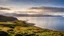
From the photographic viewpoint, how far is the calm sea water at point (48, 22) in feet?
6.63

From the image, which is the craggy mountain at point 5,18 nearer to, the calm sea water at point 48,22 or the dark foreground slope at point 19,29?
the dark foreground slope at point 19,29

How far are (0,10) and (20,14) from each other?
27 centimetres

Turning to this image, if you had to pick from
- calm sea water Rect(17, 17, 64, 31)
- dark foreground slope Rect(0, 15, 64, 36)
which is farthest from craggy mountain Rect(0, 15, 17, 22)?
calm sea water Rect(17, 17, 64, 31)

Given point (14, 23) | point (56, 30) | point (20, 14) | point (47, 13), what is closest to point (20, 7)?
point (20, 14)

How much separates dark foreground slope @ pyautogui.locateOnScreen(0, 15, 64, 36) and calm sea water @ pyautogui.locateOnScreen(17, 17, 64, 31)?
0.16 ft

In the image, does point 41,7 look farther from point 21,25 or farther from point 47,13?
point 21,25

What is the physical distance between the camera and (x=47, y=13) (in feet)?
6.75

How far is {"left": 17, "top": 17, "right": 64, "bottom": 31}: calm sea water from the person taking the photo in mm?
2021

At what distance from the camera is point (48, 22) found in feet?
6.68

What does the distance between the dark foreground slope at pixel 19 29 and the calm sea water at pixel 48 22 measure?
5 cm

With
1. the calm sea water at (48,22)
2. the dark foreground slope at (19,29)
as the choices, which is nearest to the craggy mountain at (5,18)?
the dark foreground slope at (19,29)

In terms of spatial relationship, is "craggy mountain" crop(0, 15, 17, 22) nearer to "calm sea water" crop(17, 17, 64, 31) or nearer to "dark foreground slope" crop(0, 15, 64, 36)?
"dark foreground slope" crop(0, 15, 64, 36)

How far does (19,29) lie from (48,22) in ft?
1.31

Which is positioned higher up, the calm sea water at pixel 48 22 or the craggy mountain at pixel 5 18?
the craggy mountain at pixel 5 18
